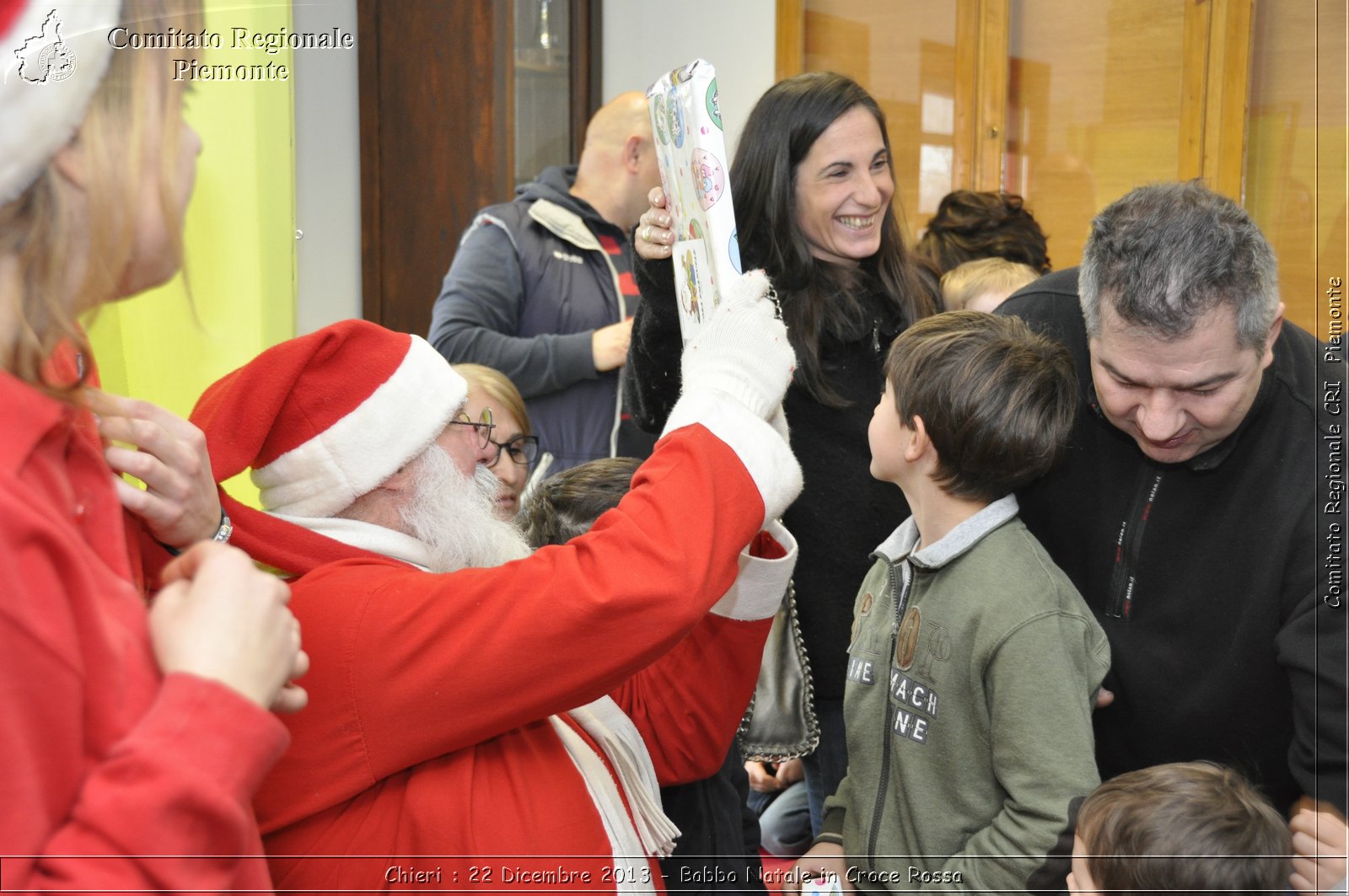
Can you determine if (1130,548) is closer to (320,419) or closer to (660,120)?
(660,120)

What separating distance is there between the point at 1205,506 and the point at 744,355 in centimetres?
74

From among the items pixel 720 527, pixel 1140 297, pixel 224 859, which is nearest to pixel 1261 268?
pixel 1140 297

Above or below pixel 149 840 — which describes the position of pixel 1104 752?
below

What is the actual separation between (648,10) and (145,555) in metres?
4.35

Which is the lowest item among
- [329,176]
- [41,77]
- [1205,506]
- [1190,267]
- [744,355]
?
[1205,506]

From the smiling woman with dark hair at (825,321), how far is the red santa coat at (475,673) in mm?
909

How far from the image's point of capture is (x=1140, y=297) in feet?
4.92

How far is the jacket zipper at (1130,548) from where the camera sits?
1.63 meters

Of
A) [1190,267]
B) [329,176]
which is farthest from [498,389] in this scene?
[329,176]

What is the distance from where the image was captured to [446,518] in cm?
146

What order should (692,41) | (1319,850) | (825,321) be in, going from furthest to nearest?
(692,41) < (825,321) < (1319,850)

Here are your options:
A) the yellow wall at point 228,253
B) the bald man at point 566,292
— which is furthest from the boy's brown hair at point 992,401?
the yellow wall at point 228,253

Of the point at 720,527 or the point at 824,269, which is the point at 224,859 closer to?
the point at 720,527

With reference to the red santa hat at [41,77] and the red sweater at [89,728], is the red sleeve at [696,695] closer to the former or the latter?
the red sweater at [89,728]
